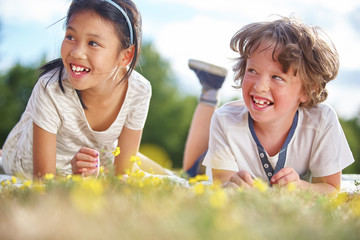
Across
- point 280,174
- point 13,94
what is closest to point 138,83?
point 280,174

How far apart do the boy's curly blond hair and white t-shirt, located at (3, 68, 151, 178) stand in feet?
3.16

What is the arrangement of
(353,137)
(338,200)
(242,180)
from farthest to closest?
(353,137) → (242,180) → (338,200)

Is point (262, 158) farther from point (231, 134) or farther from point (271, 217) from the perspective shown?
point (271, 217)

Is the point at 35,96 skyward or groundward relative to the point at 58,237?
groundward

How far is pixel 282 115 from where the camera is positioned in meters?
3.25

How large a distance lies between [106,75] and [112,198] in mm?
1868

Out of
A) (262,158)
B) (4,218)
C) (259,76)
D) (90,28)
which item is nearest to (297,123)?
(262,158)

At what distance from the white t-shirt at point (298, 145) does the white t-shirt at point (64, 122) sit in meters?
0.74

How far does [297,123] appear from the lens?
3.37 metres

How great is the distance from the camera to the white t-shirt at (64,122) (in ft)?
10.7

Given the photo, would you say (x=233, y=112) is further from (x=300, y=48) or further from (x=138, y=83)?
(x=138, y=83)

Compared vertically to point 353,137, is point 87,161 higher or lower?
higher

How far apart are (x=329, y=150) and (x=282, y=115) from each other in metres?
0.47

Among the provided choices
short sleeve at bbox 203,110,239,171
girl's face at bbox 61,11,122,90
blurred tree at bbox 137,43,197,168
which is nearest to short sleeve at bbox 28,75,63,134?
girl's face at bbox 61,11,122,90
